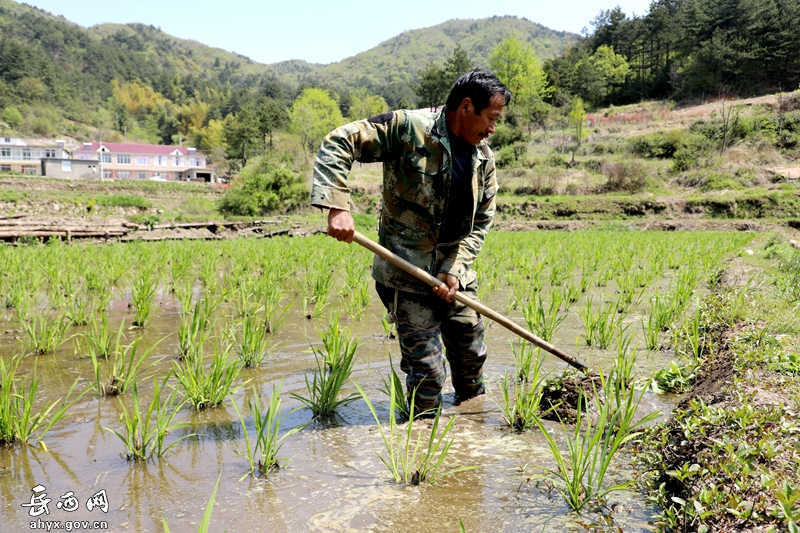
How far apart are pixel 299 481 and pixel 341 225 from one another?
3.29ft

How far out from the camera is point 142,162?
59969 mm

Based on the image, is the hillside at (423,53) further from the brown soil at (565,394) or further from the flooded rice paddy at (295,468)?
the brown soil at (565,394)

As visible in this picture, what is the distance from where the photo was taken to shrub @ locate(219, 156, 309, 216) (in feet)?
76.4

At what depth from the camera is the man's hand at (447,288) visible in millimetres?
2341

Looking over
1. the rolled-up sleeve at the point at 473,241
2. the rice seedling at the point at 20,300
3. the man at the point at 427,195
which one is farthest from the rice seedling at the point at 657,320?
the rice seedling at the point at 20,300

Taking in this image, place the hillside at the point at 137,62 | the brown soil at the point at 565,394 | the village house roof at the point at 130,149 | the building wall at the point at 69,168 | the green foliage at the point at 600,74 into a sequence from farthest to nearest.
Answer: the hillside at the point at 137,62 → the village house roof at the point at 130,149 → the green foliage at the point at 600,74 → the building wall at the point at 69,168 → the brown soil at the point at 565,394

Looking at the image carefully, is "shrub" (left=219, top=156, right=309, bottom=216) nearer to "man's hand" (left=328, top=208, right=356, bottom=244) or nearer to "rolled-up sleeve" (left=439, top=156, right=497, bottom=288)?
"rolled-up sleeve" (left=439, top=156, right=497, bottom=288)

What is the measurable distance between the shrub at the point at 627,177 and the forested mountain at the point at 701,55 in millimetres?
24159

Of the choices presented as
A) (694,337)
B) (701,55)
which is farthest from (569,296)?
(701,55)

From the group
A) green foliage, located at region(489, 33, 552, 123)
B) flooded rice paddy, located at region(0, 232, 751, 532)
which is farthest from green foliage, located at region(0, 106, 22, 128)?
flooded rice paddy, located at region(0, 232, 751, 532)

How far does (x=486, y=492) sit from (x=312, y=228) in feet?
49.6

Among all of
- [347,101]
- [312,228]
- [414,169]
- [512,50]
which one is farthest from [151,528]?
[347,101]

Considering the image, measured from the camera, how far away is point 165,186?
34.8m

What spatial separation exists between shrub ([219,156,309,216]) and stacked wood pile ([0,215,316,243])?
677 centimetres
